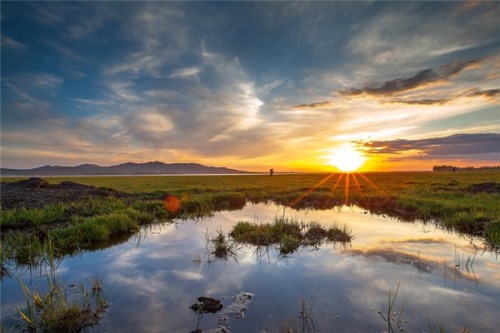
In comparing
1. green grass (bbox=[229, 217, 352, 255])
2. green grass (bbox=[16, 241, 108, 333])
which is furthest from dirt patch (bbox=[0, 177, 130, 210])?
green grass (bbox=[16, 241, 108, 333])

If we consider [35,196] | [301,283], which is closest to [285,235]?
[301,283]

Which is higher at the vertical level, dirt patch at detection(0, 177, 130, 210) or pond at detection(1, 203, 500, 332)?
dirt patch at detection(0, 177, 130, 210)

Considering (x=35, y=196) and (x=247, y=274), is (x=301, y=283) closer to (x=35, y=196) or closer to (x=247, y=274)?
(x=247, y=274)

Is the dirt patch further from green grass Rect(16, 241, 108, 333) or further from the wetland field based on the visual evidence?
green grass Rect(16, 241, 108, 333)

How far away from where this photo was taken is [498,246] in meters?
10.1

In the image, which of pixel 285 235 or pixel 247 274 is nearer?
pixel 247 274

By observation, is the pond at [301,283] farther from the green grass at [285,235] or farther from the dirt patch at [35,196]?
the dirt patch at [35,196]

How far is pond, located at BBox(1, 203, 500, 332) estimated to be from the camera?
211 inches

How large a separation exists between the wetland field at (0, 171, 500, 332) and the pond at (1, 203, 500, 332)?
35 millimetres

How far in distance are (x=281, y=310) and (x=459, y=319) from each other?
348 cm

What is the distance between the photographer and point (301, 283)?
7094mm

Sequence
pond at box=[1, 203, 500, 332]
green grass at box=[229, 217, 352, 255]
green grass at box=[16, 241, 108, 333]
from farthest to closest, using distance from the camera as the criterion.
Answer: green grass at box=[229, 217, 352, 255], pond at box=[1, 203, 500, 332], green grass at box=[16, 241, 108, 333]

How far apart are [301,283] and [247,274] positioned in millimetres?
1592

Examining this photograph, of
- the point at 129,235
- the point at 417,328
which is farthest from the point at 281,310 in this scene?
the point at 129,235
